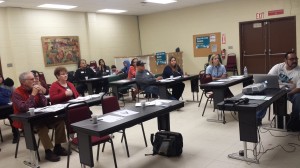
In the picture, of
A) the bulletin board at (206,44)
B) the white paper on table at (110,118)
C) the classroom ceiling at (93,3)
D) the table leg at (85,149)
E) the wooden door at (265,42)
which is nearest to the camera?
the table leg at (85,149)

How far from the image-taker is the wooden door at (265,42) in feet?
29.0

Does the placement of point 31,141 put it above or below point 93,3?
below

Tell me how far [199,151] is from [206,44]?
7518 mm

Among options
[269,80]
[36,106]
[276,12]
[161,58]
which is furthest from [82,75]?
[276,12]

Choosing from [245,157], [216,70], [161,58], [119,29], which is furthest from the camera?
[119,29]

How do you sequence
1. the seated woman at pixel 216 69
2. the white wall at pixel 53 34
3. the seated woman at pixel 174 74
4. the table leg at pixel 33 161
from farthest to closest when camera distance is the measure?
1. the white wall at pixel 53 34
2. the seated woman at pixel 174 74
3. the seated woman at pixel 216 69
4. the table leg at pixel 33 161

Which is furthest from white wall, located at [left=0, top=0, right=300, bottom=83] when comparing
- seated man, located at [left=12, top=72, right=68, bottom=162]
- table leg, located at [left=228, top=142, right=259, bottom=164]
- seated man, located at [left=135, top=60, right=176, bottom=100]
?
table leg, located at [left=228, top=142, right=259, bottom=164]

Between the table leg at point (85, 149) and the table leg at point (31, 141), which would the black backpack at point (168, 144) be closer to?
the table leg at point (85, 149)

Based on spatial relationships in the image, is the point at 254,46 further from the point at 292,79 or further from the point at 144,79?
the point at 292,79

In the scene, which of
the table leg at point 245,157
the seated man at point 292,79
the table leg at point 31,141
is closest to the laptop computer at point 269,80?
the seated man at point 292,79

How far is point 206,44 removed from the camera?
10.4 meters

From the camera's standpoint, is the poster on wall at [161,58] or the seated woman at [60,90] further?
the poster on wall at [161,58]

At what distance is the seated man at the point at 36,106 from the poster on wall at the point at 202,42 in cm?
779

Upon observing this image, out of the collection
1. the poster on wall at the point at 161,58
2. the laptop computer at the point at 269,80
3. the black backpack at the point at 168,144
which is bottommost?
the black backpack at the point at 168,144
